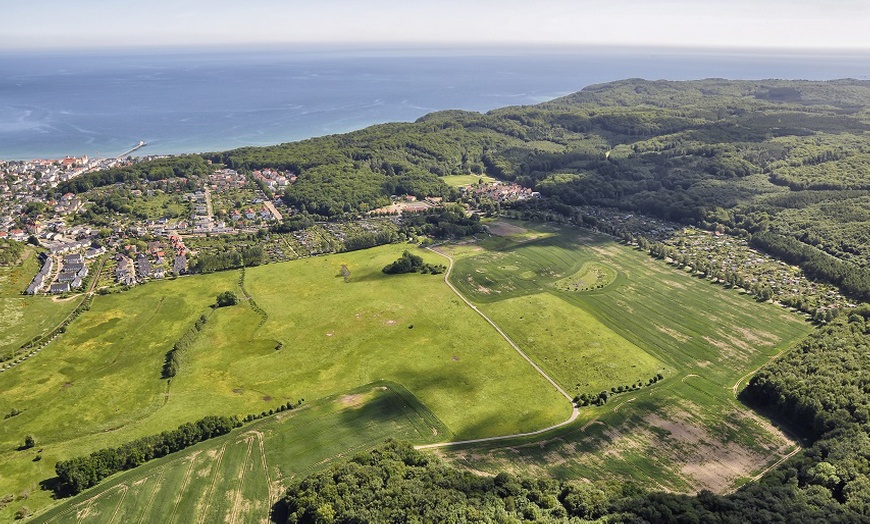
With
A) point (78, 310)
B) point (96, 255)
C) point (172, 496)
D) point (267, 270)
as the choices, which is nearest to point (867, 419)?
point (172, 496)

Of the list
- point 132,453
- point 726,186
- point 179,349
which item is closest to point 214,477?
point 132,453

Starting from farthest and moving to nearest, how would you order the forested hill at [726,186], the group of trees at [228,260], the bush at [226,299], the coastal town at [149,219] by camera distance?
the forested hill at [726,186], the group of trees at [228,260], the coastal town at [149,219], the bush at [226,299]

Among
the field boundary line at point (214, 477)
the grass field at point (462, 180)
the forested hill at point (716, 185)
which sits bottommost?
the field boundary line at point (214, 477)

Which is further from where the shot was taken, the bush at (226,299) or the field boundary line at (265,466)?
the bush at (226,299)

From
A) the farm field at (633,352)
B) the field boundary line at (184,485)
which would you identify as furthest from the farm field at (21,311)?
the farm field at (633,352)

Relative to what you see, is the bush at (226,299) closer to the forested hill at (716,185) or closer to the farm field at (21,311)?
the farm field at (21,311)

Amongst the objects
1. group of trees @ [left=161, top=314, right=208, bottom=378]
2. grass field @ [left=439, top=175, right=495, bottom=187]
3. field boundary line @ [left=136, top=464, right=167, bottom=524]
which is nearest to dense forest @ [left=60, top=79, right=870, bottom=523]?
grass field @ [left=439, top=175, right=495, bottom=187]

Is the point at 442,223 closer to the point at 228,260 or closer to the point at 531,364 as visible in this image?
the point at 228,260
